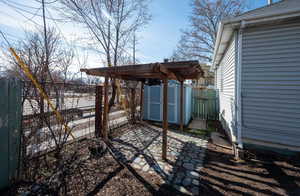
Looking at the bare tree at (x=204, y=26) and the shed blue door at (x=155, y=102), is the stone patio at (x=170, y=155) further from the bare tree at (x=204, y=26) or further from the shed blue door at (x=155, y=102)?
the bare tree at (x=204, y=26)

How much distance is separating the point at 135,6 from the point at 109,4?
133 cm

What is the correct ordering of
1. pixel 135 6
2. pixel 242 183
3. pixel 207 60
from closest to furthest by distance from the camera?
pixel 242 183 < pixel 135 6 < pixel 207 60

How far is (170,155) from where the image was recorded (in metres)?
3.35

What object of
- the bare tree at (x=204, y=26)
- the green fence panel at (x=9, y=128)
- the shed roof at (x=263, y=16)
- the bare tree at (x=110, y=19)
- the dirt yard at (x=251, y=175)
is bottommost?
the dirt yard at (x=251, y=175)

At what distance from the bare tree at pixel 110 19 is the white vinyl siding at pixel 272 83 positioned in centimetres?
485

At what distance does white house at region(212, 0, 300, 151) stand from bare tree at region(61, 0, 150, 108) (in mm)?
4712

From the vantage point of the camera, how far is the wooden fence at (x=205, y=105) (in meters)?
7.94

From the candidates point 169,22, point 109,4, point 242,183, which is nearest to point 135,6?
point 109,4

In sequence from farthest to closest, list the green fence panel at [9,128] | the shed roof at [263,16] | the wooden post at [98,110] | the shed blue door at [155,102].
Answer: the shed blue door at [155,102] → the wooden post at [98,110] → the shed roof at [263,16] → the green fence panel at [9,128]

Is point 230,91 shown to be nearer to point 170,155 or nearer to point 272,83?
point 272,83

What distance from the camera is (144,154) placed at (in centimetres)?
333

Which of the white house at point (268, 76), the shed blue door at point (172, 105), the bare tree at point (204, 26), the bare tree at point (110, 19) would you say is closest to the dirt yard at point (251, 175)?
the white house at point (268, 76)

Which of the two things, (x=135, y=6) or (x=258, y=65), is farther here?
(x=135, y=6)

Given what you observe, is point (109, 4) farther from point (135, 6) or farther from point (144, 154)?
point (144, 154)
